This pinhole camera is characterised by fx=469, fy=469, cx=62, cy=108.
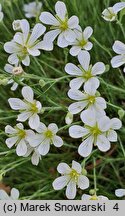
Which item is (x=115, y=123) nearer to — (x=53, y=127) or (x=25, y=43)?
(x=53, y=127)

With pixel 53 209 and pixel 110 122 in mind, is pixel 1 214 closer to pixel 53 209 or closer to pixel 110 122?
pixel 53 209

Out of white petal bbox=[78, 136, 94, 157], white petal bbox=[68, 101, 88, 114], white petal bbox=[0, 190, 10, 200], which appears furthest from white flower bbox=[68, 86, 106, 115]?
white petal bbox=[0, 190, 10, 200]

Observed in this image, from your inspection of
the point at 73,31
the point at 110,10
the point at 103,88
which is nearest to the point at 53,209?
the point at 103,88

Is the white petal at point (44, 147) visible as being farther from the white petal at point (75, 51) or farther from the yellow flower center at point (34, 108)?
the white petal at point (75, 51)

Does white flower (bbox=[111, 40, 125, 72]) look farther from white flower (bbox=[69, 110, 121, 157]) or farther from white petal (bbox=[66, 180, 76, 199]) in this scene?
white petal (bbox=[66, 180, 76, 199])

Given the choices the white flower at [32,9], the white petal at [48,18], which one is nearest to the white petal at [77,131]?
the white petal at [48,18]
